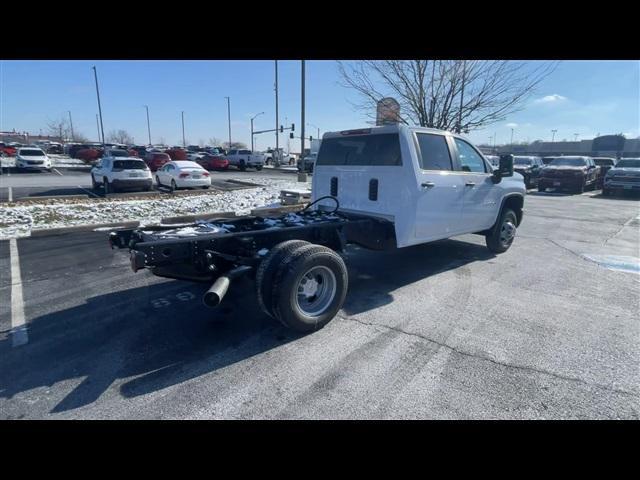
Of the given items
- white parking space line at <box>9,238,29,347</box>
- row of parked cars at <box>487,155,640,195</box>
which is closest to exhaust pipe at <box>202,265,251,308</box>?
white parking space line at <box>9,238,29,347</box>

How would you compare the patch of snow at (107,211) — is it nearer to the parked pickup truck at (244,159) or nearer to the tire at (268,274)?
the tire at (268,274)

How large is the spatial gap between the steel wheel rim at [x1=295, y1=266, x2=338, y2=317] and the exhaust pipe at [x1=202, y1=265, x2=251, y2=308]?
0.63 m

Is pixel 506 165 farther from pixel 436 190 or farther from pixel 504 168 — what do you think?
pixel 436 190

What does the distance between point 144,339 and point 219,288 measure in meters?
1.10

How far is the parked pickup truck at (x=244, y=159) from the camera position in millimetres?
35469

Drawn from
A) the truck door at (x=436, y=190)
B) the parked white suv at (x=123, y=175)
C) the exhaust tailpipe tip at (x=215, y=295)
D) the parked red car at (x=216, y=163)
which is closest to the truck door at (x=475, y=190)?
the truck door at (x=436, y=190)

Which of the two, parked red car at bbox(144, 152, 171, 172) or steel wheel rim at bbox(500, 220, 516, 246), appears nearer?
steel wheel rim at bbox(500, 220, 516, 246)

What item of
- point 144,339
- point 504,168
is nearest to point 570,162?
point 504,168

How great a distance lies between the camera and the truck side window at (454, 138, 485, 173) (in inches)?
225

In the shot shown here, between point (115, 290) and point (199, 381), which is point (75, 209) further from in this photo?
point (199, 381)

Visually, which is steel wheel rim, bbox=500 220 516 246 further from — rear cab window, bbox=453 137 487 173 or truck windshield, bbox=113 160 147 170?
truck windshield, bbox=113 160 147 170

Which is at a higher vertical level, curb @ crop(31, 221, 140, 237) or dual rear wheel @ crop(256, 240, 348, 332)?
dual rear wheel @ crop(256, 240, 348, 332)

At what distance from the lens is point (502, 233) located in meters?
6.93
